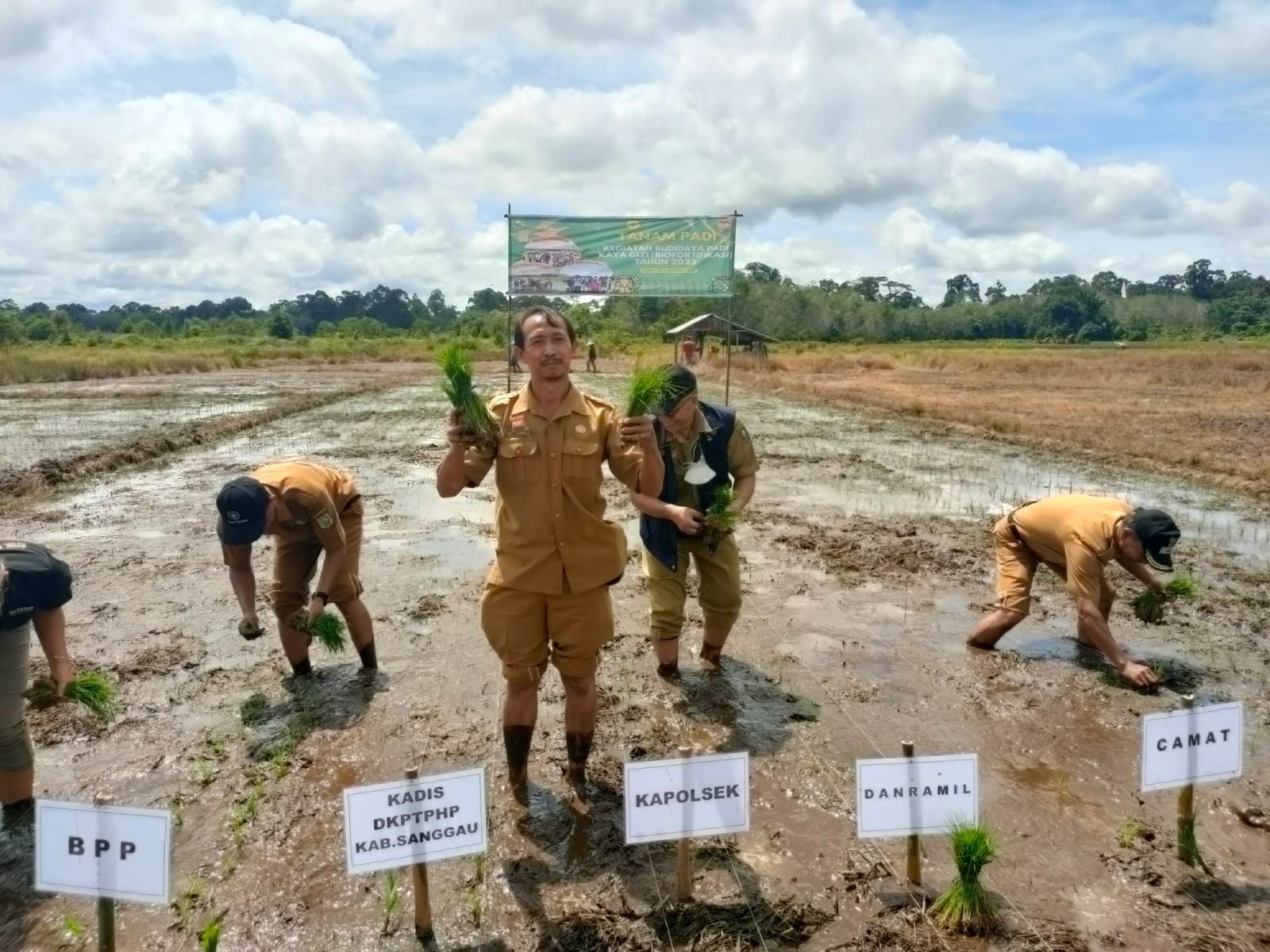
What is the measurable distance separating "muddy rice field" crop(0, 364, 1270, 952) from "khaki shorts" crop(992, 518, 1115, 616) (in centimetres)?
37

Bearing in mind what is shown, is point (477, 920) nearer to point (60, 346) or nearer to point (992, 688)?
point (992, 688)

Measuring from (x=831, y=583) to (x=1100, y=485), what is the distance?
5.77 meters

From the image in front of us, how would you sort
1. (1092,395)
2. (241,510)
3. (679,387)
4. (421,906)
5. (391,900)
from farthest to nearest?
(1092,395) → (679,387) → (241,510) → (391,900) → (421,906)

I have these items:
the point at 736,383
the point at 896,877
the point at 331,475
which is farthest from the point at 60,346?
the point at 896,877

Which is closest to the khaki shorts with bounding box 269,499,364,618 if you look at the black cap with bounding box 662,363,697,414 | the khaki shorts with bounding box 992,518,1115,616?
the black cap with bounding box 662,363,697,414

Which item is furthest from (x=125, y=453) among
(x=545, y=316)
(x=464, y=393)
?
(x=545, y=316)

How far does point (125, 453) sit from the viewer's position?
13.4 m

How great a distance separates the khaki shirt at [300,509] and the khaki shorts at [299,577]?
0.07m

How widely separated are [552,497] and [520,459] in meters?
0.19

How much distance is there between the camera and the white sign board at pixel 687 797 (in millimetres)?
2834

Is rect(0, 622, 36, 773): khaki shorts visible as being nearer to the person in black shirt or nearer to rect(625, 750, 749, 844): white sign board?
the person in black shirt

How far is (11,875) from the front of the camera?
330 centimetres

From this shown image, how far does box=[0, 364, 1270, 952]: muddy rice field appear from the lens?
3.07 metres

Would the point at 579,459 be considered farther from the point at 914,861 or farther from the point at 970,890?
the point at 970,890
